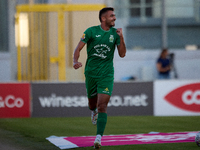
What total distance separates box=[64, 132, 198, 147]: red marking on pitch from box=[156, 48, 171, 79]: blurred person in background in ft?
20.6

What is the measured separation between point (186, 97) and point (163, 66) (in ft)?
6.51

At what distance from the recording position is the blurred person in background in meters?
13.6

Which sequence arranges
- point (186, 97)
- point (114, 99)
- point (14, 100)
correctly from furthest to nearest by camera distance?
point (186, 97) → point (114, 99) → point (14, 100)

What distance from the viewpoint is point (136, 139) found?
688cm

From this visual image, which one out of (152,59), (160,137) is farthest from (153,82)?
(160,137)

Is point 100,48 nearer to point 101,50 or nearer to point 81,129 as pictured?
point 101,50

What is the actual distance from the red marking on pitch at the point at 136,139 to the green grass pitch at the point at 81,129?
12.9 inches

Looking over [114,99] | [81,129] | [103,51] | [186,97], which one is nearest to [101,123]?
[103,51]

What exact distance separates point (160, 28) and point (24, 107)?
5.82 metres

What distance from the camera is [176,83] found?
471 inches

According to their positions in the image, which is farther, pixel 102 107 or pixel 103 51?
pixel 103 51

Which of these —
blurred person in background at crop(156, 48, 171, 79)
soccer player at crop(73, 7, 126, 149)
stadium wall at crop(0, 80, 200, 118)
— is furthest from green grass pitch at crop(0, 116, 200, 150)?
blurred person in background at crop(156, 48, 171, 79)

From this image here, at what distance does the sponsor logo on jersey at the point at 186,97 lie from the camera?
1178 cm

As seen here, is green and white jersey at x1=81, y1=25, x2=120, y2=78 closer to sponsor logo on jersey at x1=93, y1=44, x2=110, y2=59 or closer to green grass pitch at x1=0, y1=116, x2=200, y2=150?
sponsor logo on jersey at x1=93, y1=44, x2=110, y2=59
